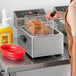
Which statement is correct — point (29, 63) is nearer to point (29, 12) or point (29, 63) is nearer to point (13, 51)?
point (13, 51)

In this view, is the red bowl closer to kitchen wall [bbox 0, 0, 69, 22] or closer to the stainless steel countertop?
the stainless steel countertop

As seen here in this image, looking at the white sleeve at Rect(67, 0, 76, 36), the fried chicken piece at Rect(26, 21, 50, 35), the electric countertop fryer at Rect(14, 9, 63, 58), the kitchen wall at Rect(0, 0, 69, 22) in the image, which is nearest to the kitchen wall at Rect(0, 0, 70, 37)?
the kitchen wall at Rect(0, 0, 69, 22)

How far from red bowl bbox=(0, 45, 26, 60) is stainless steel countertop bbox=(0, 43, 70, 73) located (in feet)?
0.09

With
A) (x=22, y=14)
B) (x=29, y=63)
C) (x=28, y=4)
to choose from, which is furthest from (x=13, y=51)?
(x=28, y=4)

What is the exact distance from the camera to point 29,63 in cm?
160

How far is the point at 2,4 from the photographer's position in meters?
1.93

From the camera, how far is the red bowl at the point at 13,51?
1.60 metres

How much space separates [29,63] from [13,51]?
148 millimetres

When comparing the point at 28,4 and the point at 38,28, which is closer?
the point at 38,28

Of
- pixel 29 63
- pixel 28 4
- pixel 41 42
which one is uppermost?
pixel 28 4

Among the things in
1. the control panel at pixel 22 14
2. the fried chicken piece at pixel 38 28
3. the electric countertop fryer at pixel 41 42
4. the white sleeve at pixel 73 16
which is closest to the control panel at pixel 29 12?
the control panel at pixel 22 14

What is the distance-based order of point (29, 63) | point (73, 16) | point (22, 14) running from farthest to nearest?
point (22, 14) < point (29, 63) < point (73, 16)

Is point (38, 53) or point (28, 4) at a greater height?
point (28, 4)

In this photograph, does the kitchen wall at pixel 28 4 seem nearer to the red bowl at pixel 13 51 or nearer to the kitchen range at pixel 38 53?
the kitchen range at pixel 38 53
